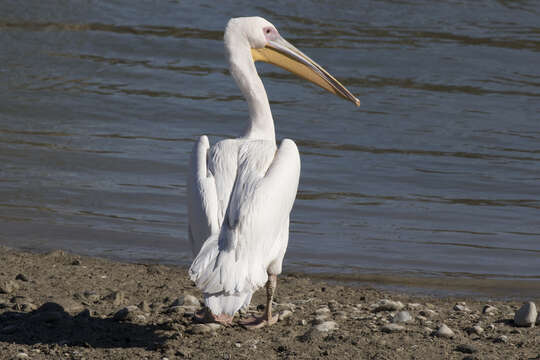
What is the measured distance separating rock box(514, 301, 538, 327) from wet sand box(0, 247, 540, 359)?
4 cm

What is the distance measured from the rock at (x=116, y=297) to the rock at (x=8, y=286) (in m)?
0.50

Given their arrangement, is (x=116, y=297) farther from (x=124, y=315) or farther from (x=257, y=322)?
(x=257, y=322)

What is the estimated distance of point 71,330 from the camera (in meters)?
4.25

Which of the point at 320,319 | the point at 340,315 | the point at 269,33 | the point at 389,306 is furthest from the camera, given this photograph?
the point at 269,33

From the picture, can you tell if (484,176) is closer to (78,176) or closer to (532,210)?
(532,210)

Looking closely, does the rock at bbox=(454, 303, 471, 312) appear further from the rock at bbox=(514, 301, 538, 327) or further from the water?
the water

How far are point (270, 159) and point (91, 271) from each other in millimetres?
1483

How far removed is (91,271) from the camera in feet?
17.4

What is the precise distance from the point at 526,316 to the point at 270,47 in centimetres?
219

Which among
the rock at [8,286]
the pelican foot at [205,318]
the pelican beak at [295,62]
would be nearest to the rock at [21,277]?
the rock at [8,286]

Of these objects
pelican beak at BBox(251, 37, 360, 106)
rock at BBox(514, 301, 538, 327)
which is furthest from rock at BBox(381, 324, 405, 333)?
pelican beak at BBox(251, 37, 360, 106)

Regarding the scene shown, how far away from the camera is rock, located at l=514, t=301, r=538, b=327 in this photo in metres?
4.61

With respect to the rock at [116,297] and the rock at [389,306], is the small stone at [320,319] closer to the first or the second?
the rock at [389,306]

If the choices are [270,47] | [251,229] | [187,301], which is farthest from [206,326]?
[270,47]
